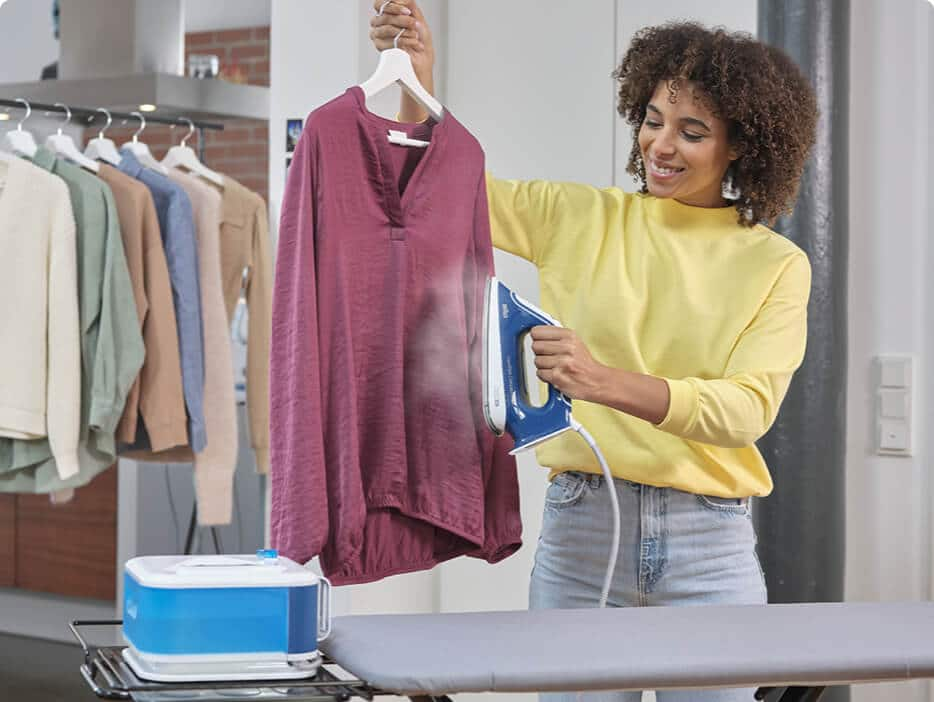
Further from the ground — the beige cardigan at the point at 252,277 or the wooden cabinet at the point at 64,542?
the beige cardigan at the point at 252,277

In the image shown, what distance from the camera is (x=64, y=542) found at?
453 cm

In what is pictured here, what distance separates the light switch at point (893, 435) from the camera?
261 centimetres

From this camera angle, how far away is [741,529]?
174 centimetres

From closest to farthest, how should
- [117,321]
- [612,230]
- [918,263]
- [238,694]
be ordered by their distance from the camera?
[238,694], [612,230], [918,263], [117,321]

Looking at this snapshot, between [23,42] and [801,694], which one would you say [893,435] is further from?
[23,42]

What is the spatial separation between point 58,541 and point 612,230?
3316 mm

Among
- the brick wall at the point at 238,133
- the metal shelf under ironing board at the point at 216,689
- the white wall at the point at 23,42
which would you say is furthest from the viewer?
the white wall at the point at 23,42

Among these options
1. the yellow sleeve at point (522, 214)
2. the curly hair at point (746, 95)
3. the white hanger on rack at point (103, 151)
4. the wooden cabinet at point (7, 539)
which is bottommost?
the wooden cabinet at point (7, 539)

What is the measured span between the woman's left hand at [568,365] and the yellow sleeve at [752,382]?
4.0 inches

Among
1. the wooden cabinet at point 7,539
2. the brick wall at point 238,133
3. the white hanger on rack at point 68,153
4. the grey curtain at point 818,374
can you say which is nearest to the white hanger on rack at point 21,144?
the white hanger on rack at point 68,153

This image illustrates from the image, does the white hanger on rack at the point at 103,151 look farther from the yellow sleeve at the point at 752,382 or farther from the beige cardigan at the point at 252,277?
the yellow sleeve at the point at 752,382

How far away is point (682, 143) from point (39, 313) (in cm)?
170

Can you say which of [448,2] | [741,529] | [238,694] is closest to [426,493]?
[741,529]

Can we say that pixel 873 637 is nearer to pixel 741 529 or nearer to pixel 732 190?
pixel 741 529
